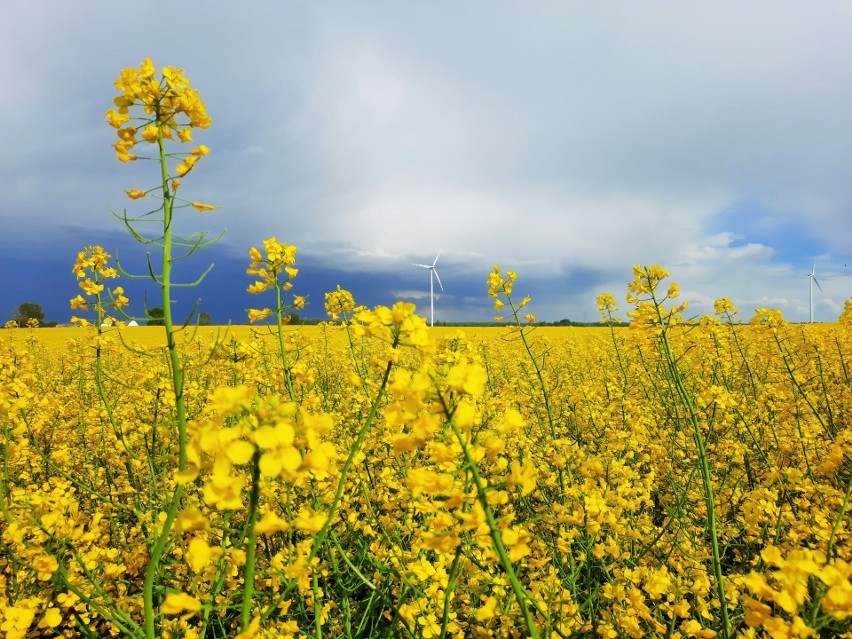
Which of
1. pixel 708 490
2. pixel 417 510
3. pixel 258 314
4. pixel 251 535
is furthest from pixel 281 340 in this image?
pixel 708 490

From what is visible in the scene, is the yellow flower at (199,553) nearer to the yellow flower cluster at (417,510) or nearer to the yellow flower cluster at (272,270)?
the yellow flower cluster at (417,510)

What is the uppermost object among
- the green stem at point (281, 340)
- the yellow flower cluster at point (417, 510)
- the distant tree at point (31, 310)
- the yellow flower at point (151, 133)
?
the distant tree at point (31, 310)

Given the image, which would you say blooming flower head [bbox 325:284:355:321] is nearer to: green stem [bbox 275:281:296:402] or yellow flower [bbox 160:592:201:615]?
green stem [bbox 275:281:296:402]

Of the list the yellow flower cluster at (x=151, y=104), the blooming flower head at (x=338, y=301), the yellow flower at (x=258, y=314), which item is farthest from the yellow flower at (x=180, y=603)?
the blooming flower head at (x=338, y=301)

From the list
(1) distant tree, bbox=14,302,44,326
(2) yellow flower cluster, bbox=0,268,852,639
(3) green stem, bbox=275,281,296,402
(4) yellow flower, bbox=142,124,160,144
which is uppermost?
(1) distant tree, bbox=14,302,44,326

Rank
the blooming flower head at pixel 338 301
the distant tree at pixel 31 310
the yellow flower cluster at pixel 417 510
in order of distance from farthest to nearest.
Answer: the distant tree at pixel 31 310 < the blooming flower head at pixel 338 301 < the yellow flower cluster at pixel 417 510

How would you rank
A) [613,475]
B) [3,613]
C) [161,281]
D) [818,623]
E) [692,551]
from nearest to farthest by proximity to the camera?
[818,623], [161,281], [3,613], [692,551], [613,475]

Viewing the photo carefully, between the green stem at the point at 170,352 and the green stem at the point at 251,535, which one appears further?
the green stem at the point at 170,352

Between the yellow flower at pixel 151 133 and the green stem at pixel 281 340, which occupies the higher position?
the yellow flower at pixel 151 133

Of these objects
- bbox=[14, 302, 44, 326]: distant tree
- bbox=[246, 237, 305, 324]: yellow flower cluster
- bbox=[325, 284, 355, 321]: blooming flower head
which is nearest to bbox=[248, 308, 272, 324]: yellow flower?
bbox=[246, 237, 305, 324]: yellow flower cluster

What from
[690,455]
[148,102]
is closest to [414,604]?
[148,102]

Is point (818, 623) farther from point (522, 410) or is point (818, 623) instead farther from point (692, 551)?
point (522, 410)

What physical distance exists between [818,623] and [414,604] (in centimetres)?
183

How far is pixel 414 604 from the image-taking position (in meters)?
2.47
